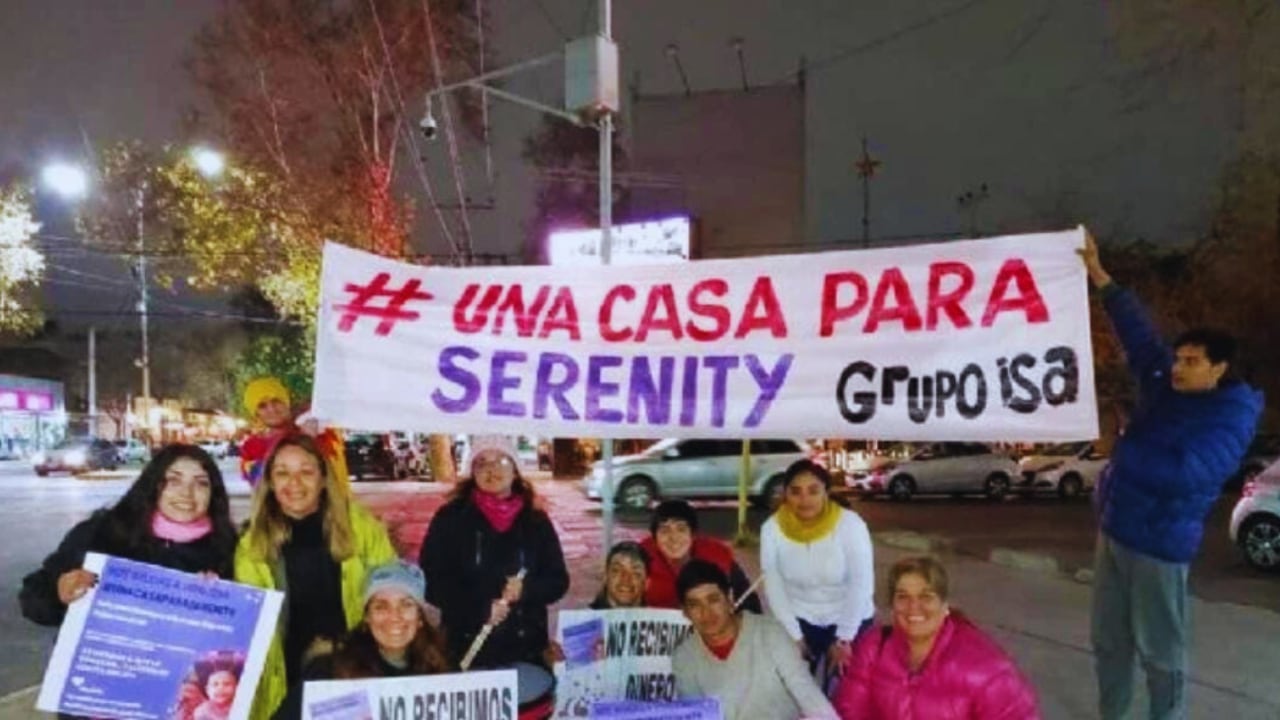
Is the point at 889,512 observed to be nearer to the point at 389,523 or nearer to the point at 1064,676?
the point at 389,523

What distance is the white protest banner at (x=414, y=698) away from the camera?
3.63 meters

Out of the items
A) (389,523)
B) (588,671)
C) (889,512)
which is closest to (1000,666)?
(588,671)

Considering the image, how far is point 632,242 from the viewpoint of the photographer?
104 ft

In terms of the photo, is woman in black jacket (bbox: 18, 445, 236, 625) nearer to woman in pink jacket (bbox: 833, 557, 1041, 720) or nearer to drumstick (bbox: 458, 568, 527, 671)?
drumstick (bbox: 458, 568, 527, 671)

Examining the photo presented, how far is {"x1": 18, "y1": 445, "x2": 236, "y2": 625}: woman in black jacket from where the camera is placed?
3732mm

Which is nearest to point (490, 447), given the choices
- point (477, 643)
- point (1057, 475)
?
point (477, 643)

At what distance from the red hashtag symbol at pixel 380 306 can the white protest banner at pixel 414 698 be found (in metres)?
1.89

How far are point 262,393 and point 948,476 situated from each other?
2371 cm

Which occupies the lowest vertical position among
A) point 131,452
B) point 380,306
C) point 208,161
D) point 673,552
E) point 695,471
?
point 131,452

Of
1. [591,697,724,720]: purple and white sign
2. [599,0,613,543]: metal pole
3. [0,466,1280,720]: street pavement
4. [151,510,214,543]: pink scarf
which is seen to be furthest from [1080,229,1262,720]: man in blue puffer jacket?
[151,510,214,543]: pink scarf

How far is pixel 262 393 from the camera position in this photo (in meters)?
7.13

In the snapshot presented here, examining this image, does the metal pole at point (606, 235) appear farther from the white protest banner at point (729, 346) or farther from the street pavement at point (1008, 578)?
the street pavement at point (1008, 578)

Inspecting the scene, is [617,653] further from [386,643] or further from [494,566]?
[386,643]

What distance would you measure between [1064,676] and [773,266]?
395 cm
